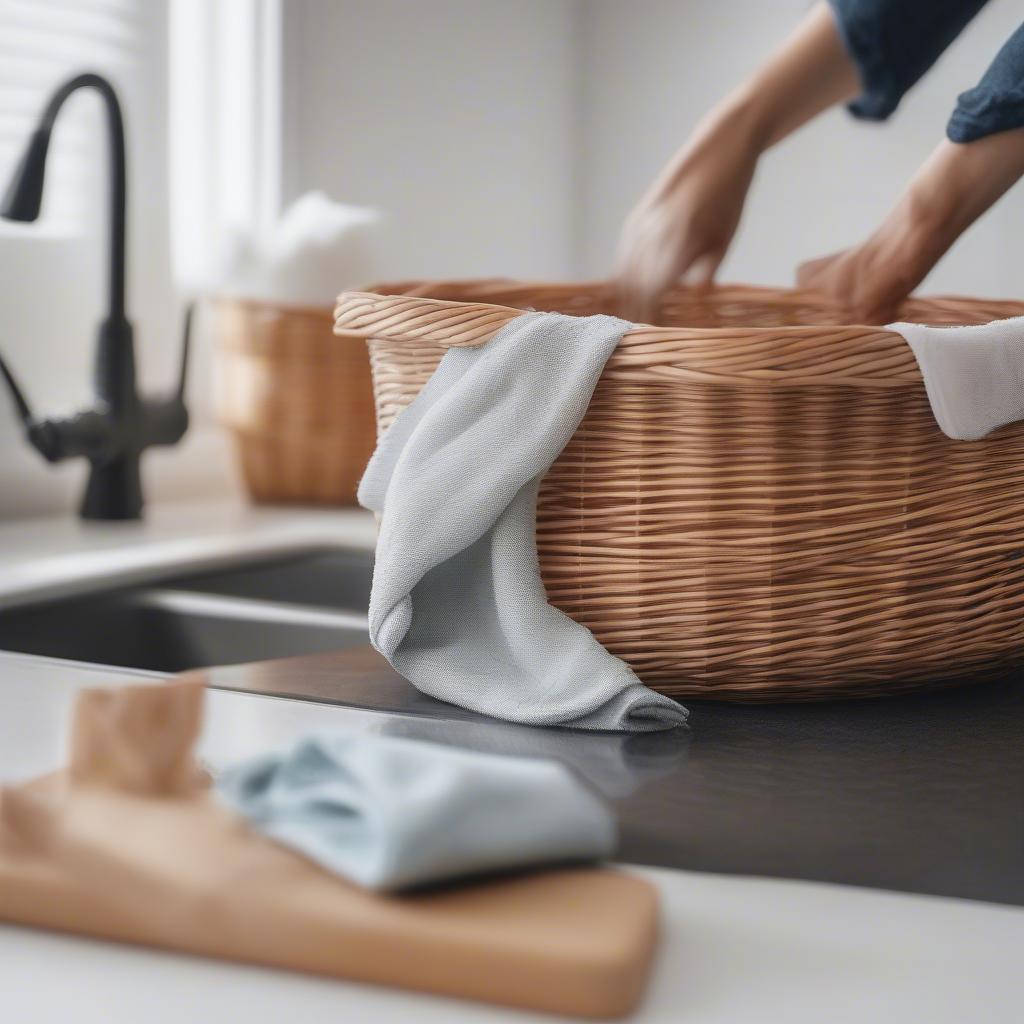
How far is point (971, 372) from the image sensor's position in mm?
775

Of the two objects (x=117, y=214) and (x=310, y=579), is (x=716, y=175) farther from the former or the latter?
(x=117, y=214)

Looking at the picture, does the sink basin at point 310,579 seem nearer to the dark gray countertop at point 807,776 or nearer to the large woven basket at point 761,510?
the dark gray countertop at point 807,776

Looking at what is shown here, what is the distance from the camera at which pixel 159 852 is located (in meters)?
0.48

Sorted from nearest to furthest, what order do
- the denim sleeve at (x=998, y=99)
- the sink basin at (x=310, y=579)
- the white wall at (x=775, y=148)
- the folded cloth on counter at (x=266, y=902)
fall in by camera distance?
the folded cloth on counter at (x=266, y=902) → the denim sleeve at (x=998, y=99) → the sink basin at (x=310, y=579) → the white wall at (x=775, y=148)

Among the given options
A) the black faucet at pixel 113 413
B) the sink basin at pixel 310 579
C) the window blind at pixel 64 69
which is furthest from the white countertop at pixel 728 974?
the window blind at pixel 64 69

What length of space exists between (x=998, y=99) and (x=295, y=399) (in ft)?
2.99

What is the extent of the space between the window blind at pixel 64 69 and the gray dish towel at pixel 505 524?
978 millimetres

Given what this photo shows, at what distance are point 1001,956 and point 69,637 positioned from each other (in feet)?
2.89

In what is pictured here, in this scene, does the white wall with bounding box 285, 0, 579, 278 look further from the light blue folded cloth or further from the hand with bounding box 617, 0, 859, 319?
the light blue folded cloth

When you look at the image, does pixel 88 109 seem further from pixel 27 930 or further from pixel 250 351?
pixel 27 930

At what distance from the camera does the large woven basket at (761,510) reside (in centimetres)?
78

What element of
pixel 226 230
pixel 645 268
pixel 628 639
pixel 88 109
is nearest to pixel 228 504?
pixel 226 230

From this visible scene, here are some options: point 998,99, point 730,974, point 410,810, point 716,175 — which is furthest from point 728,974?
point 716,175

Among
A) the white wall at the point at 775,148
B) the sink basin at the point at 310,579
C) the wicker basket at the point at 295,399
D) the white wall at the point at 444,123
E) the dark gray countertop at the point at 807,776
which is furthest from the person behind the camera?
the white wall at the point at 775,148
